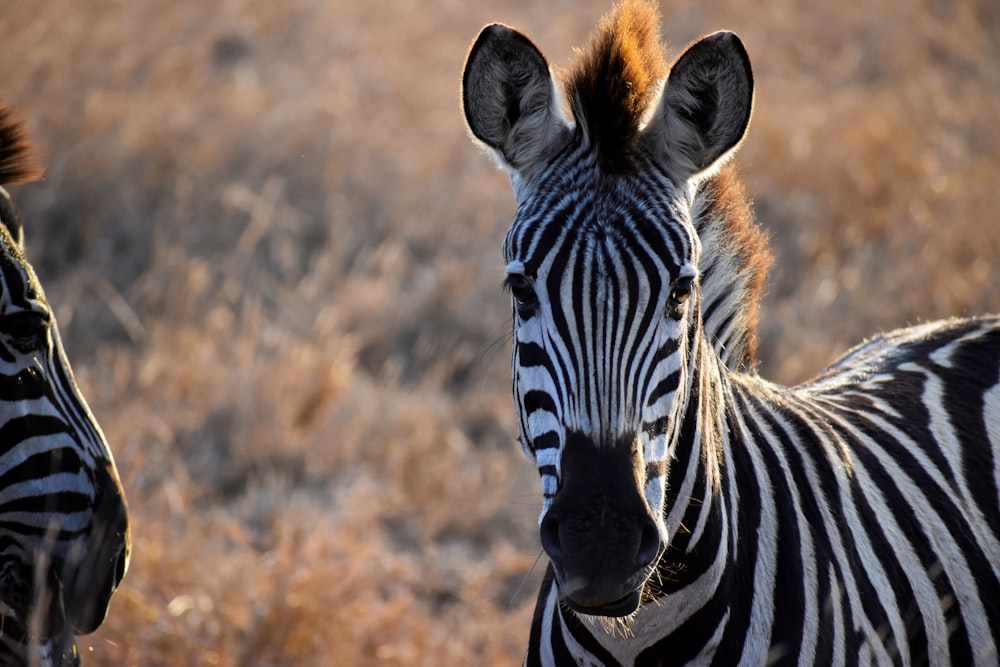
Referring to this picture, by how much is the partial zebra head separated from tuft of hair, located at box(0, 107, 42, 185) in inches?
66.8

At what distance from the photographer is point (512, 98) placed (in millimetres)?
2936

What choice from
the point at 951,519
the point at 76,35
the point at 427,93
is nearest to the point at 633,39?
the point at 951,519

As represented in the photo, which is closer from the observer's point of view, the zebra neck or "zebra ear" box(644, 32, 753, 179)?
the zebra neck

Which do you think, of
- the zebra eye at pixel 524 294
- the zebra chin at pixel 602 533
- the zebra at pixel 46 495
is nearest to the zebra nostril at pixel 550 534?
the zebra chin at pixel 602 533

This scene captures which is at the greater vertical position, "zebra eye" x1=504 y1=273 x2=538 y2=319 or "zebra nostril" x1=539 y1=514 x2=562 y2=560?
"zebra eye" x1=504 y1=273 x2=538 y2=319

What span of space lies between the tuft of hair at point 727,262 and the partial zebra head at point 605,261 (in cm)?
33

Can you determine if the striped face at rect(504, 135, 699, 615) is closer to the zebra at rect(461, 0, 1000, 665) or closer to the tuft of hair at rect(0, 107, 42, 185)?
the zebra at rect(461, 0, 1000, 665)

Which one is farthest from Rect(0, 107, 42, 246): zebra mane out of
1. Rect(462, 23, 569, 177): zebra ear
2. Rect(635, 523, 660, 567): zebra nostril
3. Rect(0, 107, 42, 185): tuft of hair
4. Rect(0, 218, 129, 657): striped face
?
Rect(635, 523, 660, 567): zebra nostril

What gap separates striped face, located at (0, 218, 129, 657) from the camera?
3.19 metres

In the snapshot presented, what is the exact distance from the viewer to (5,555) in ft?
10.8

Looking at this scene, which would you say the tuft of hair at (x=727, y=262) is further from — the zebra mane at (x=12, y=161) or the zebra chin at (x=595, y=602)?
the zebra mane at (x=12, y=161)

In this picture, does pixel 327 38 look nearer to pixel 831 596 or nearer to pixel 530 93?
pixel 530 93

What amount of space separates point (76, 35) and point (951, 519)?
8542mm

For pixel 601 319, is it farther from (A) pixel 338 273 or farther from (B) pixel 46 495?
Answer: (A) pixel 338 273
